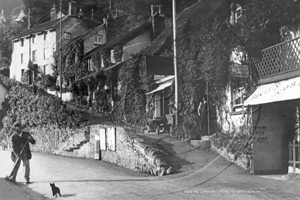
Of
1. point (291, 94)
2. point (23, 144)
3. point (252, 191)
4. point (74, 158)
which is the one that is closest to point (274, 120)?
point (291, 94)

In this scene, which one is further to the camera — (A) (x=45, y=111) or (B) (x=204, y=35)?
(B) (x=204, y=35)

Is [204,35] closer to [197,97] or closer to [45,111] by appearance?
[197,97]

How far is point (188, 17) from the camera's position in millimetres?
4828

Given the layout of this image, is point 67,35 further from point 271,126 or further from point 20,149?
point 271,126

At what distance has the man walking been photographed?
14.4ft

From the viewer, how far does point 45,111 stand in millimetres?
4516

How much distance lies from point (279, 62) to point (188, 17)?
56.3 inches

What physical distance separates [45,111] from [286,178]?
2.87 metres

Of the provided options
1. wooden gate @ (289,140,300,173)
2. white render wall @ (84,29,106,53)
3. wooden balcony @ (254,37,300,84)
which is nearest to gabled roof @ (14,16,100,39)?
white render wall @ (84,29,106,53)

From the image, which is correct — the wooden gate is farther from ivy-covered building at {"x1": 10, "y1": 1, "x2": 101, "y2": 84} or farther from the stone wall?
ivy-covered building at {"x1": 10, "y1": 1, "x2": 101, "y2": 84}

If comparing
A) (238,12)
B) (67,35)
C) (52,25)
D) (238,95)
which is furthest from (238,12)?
(52,25)

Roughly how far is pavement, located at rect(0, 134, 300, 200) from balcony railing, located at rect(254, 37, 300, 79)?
124 cm

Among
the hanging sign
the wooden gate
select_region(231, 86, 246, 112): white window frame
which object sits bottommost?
the wooden gate

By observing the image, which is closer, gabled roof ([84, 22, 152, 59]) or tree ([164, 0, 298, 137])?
gabled roof ([84, 22, 152, 59])
